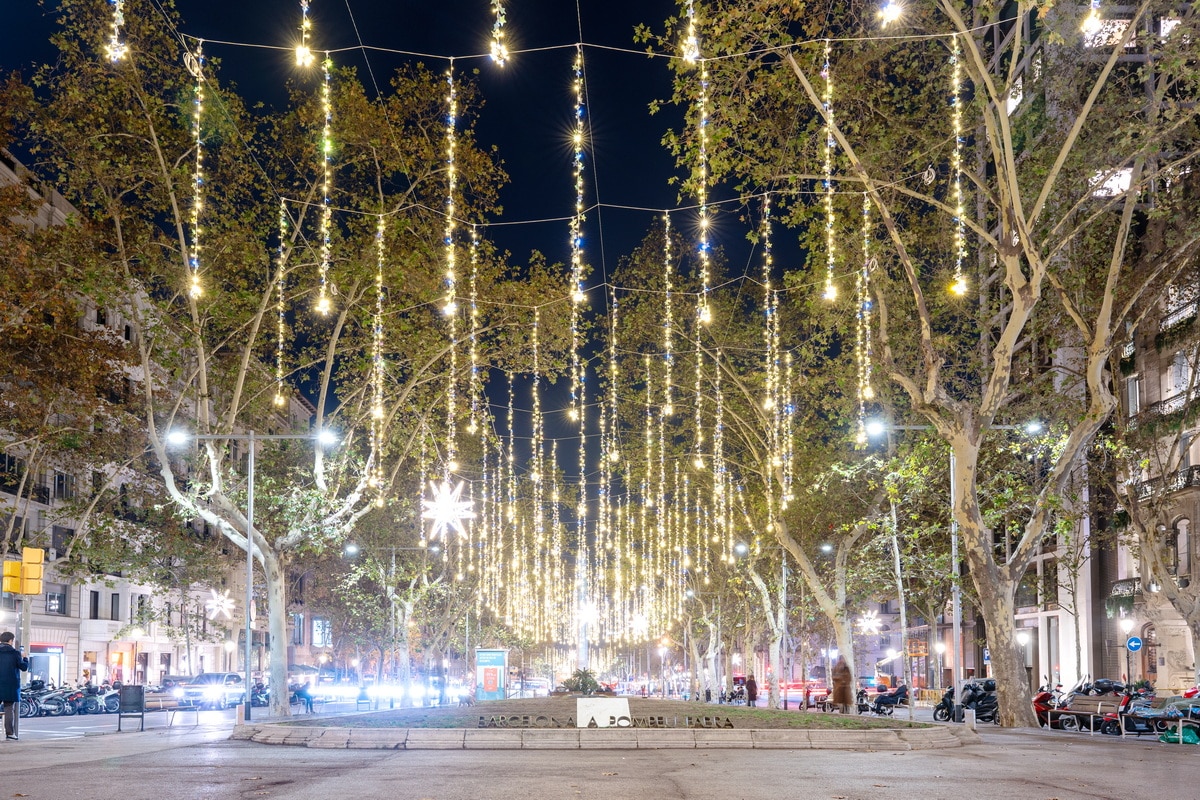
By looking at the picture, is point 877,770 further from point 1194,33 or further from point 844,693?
point 844,693

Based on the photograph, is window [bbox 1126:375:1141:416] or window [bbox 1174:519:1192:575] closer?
window [bbox 1174:519:1192:575]

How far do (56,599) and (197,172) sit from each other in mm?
35661

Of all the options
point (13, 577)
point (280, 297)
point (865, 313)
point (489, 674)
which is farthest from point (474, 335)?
point (489, 674)

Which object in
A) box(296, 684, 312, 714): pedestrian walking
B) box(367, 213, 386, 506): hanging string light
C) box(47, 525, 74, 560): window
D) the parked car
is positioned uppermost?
box(367, 213, 386, 506): hanging string light

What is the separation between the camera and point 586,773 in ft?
49.2

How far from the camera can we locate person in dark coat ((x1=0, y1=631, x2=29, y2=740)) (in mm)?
20375

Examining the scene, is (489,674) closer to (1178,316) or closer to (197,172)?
(1178,316)

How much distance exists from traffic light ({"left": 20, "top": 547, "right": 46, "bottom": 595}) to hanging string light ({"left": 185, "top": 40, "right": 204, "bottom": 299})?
313 inches

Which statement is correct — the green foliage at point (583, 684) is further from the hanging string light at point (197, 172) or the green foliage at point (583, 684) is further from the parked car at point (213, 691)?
the hanging string light at point (197, 172)

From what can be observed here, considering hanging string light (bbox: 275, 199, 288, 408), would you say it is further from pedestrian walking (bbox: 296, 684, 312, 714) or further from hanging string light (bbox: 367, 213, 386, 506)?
pedestrian walking (bbox: 296, 684, 312, 714)

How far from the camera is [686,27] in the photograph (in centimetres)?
2097

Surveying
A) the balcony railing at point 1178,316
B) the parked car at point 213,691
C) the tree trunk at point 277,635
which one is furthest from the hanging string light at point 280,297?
the balcony railing at point 1178,316

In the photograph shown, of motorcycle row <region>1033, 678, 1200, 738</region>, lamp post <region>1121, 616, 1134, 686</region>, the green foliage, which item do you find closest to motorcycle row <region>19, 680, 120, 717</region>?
the green foliage

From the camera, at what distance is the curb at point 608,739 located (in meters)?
19.9
